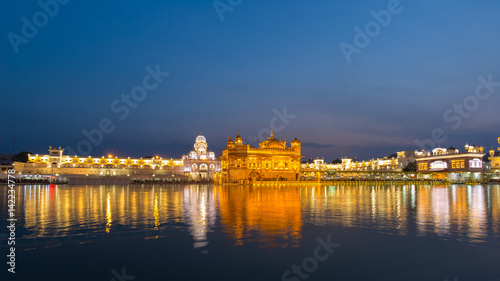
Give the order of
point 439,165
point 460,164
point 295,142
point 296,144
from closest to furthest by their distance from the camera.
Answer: point 296,144
point 295,142
point 460,164
point 439,165

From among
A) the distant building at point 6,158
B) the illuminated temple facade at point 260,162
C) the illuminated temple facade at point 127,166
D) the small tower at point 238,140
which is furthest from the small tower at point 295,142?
the distant building at point 6,158

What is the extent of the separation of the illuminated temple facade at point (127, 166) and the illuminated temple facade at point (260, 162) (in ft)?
75.2

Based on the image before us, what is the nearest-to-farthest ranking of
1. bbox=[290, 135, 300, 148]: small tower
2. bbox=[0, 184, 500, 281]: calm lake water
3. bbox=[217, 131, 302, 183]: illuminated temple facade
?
bbox=[0, 184, 500, 281]: calm lake water → bbox=[217, 131, 302, 183]: illuminated temple facade → bbox=[290, 135, 300, 148]: small tower

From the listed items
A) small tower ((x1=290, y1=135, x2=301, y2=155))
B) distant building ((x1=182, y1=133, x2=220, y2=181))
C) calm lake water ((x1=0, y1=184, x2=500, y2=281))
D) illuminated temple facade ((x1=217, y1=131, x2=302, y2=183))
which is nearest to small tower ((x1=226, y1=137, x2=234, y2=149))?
illuminated temple facade ((x1=217, y1=131, x2=302, y2=183))

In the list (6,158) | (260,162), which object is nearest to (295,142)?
(260,162)

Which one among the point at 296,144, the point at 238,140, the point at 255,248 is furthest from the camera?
the point at 296,144

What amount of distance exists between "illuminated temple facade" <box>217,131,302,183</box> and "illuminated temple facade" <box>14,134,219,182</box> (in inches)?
903

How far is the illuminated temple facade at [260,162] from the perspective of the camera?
90688mm

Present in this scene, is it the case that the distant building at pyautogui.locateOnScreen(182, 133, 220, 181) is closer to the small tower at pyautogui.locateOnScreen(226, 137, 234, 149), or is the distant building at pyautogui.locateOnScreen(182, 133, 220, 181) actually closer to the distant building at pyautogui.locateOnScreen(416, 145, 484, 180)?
the small tower at pyautogui.locateOnScreen(226, 137, 234, 149)

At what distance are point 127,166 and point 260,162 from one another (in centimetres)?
5553

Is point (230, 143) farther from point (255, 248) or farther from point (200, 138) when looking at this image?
point (255, 248)

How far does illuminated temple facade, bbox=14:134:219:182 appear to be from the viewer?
113 meters

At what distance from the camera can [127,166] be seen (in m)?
128

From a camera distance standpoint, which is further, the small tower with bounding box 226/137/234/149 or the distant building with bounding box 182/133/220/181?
the distant building with bounding box 182/133/220/181
